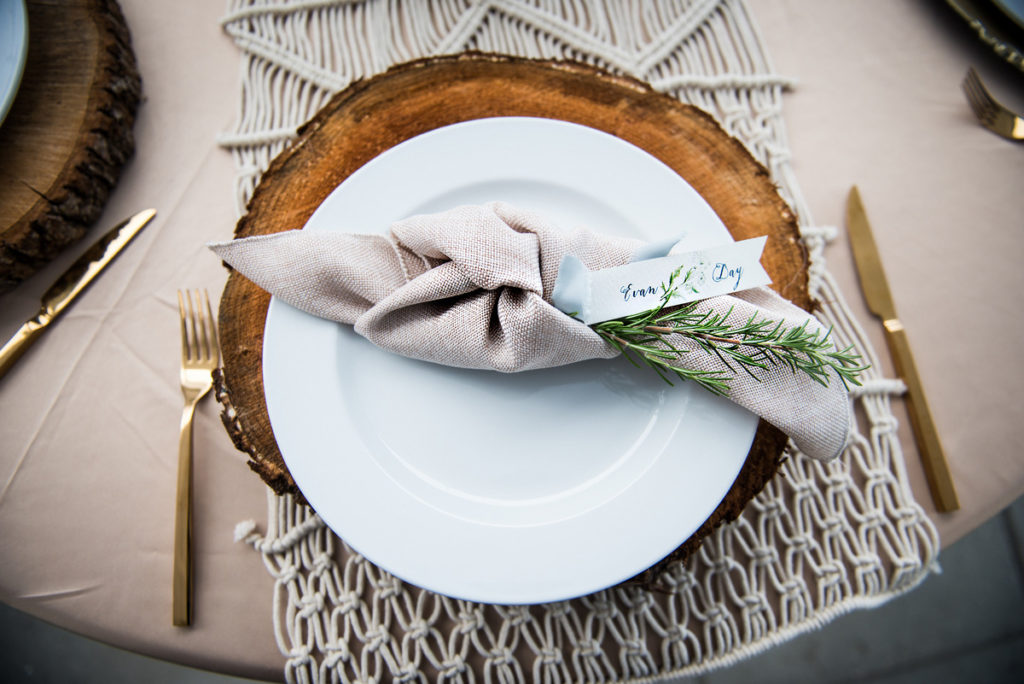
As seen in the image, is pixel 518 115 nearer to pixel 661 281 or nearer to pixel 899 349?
pixel 661 281

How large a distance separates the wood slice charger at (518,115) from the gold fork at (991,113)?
48cm

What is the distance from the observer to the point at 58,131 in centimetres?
76

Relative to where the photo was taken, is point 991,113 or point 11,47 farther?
point 991,113

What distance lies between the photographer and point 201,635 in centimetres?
76

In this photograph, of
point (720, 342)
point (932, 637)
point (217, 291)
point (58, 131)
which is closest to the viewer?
point (720, 342)

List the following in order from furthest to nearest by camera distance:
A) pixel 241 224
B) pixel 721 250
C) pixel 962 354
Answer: pixel 962 354 → pixel 241 224 → pixel 721 250

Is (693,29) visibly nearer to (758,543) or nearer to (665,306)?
(665,306)

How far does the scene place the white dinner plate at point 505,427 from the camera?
627 mm

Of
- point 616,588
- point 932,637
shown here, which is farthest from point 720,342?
point 932,637

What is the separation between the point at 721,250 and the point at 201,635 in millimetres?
866

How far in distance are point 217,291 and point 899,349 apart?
43.0 inches

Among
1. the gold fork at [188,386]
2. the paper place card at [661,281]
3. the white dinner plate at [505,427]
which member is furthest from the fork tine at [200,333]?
the paper place card at [661,281]

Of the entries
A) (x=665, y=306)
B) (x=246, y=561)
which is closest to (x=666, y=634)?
(x=665, y=306)

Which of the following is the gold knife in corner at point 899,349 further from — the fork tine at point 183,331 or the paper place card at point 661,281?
the fork tine at point 183,331
